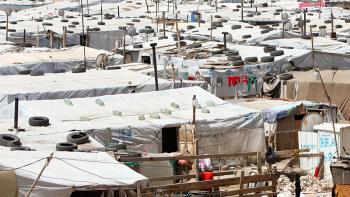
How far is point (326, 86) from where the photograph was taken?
91.0 ft

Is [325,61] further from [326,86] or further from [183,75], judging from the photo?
[326,86]

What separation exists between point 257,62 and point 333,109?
7614mm

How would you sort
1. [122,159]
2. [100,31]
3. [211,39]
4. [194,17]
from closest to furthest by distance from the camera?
[122,159], [211,39], [100,31], [194,17]

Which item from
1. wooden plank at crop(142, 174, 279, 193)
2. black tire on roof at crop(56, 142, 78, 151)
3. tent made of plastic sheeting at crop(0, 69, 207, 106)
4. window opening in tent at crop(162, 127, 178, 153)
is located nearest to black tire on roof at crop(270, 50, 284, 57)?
tent made of plastic sheeting at crop(0, 69, 207, 106)

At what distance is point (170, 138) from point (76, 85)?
17.4 ft

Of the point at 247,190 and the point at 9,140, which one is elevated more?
the point at 9,140

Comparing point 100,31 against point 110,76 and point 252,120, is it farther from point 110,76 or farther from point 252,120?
point 252,120

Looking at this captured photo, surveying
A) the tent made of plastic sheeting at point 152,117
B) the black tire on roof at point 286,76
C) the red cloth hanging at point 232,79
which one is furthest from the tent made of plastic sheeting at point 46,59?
the tent made of plastic sheeting at point 152,117

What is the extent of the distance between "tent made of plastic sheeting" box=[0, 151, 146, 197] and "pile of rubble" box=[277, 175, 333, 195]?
535 cm

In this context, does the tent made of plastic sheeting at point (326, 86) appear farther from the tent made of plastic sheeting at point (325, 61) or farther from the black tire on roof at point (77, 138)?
the black tire on roof at point (77, 138)

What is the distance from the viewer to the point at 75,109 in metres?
22.7

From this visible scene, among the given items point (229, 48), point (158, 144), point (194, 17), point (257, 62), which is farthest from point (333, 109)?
point (194, 17)

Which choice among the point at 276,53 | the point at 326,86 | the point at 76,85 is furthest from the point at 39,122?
the point at 276,53

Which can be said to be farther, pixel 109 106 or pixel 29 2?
pixel 29 2
